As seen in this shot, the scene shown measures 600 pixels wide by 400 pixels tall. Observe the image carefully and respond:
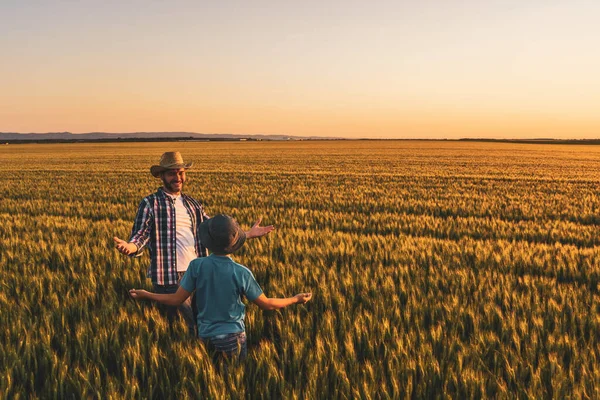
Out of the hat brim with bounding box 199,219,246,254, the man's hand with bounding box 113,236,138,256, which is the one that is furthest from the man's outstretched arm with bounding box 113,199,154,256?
the hat brim with bounding box 199,219,246,254

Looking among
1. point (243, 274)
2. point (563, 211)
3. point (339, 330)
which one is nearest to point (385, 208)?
point (563, 211)

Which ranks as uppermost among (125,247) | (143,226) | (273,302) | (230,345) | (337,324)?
(143,226)

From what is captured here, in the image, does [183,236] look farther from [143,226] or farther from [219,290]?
→ [219,290]

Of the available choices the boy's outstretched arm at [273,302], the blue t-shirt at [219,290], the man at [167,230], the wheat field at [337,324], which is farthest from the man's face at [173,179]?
the boy's outstretched arm at [273,302]

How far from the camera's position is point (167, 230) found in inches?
152

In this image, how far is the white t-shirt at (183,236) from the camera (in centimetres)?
391

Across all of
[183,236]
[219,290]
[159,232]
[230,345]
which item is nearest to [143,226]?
[159,232]

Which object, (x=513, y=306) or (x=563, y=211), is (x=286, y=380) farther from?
(x=563, y=211)

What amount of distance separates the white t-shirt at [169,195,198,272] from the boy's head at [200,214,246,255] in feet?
4.22

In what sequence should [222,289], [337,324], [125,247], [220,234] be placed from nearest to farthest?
[220,234] → [222,289] → [125,247] → [337,324]

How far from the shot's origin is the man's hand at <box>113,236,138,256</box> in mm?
3410

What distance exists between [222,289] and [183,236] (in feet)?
4.39

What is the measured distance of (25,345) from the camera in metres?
3.16

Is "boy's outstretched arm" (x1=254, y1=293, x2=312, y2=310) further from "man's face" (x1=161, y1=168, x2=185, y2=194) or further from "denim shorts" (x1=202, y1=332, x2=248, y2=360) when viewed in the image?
"man's face" (x1=161, y1=168, x2=185, y2=194)
